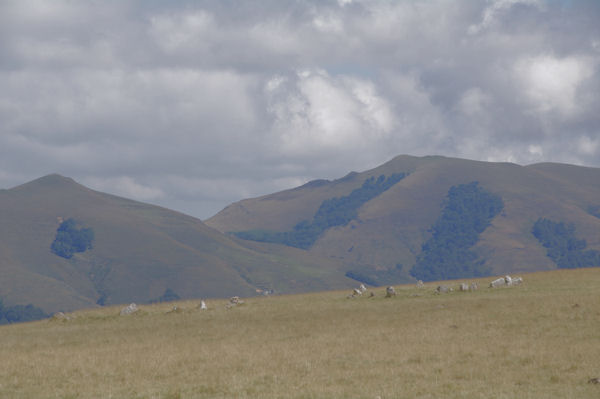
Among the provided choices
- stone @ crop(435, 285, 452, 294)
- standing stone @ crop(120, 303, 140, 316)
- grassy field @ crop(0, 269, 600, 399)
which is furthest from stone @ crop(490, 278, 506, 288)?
standing stone @ crop(120, 303, 140, 316)

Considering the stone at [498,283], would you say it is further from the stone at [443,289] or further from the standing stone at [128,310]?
the standing stone at [128,310]

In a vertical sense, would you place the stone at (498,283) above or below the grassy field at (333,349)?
above

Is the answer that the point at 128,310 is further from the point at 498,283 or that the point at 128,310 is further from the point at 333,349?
the point at 498,283

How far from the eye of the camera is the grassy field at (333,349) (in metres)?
29.2

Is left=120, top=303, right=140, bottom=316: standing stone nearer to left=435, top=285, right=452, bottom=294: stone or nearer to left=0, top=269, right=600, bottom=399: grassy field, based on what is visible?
left=0, top=269, right=600, bottom=399: grassy field

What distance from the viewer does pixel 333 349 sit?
128 feet

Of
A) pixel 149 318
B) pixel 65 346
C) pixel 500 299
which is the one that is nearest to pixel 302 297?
pixel 149 318

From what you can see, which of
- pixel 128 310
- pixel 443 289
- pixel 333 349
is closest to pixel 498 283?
pixel 443 289

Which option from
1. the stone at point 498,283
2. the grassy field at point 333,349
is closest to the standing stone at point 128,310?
the grassy field at point 333,349

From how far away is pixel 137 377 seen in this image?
33219 mm

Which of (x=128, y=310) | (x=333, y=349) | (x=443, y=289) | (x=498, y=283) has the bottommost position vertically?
(x=333, y=349)

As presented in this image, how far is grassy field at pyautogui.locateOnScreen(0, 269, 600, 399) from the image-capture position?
29.2m

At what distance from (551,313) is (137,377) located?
1089 inches

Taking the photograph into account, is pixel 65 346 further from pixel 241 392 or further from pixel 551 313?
pixel 551 313
